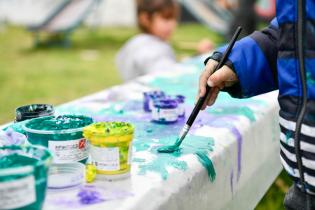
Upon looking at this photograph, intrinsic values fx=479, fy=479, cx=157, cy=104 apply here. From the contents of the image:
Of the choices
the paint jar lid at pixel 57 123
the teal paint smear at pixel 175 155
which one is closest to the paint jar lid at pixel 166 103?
the teal paint smear at pixel 175 155

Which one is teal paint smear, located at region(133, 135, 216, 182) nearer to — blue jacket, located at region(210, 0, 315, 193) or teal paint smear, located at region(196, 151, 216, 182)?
teal paint smear, located at region(196, 151, 216, 182)

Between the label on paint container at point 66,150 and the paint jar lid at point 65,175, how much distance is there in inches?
0.6

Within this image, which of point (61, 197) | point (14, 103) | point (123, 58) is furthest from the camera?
point (14, 103)

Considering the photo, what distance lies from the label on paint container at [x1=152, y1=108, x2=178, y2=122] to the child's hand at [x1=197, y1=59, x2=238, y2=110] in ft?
0.68

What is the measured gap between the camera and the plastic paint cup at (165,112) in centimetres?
162

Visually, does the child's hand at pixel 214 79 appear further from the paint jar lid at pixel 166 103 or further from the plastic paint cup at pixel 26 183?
the plastic paint cup at pixel 26 183

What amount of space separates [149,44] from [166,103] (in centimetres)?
151

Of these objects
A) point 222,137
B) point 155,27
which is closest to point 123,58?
point 155,27

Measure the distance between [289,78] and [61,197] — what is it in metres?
0.59

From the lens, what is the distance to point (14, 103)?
419 centimetres

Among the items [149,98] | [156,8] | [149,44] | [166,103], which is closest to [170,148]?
[166,103]

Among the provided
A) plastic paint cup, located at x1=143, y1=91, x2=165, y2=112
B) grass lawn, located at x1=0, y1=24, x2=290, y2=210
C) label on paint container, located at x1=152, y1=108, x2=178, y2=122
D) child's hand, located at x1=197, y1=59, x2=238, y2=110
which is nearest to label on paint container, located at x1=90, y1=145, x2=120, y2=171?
child's hand, located at x1=197, y1=59, x2=238, y2=110

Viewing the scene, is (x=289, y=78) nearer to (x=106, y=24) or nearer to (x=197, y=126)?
(x=197, y=126)

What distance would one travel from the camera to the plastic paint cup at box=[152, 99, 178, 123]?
1.62 metres
